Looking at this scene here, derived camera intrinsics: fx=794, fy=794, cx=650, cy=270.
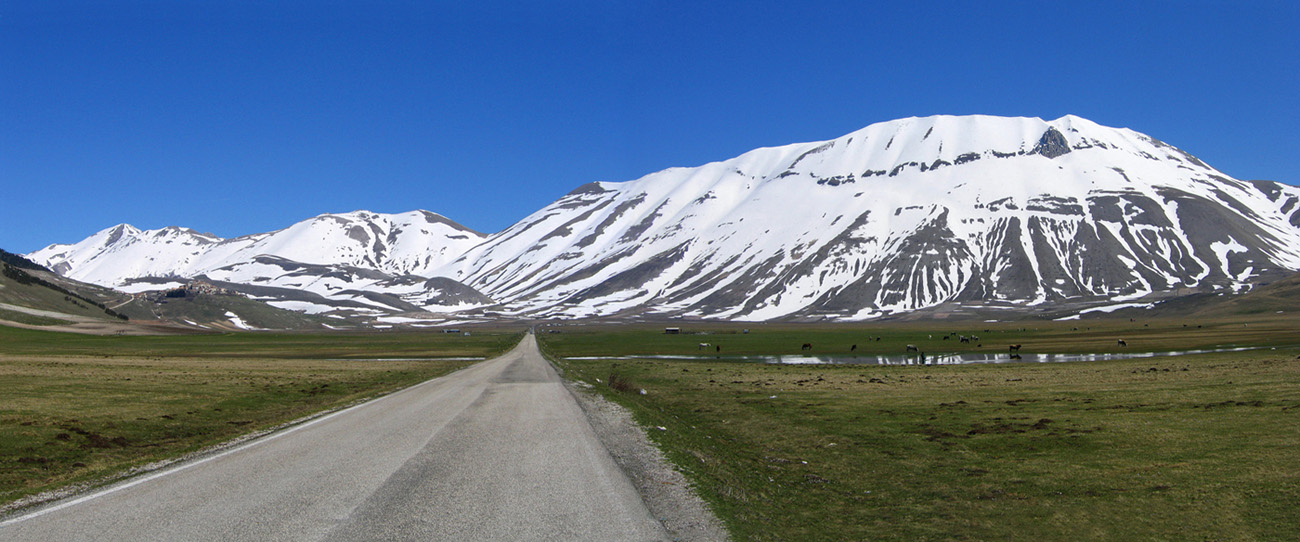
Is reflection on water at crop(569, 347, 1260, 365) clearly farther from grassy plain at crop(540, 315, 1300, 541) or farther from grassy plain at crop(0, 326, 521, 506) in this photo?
grassy plain at crop(0, 326, 521, 506)

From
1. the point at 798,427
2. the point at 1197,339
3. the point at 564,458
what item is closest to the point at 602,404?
the point at 798,427

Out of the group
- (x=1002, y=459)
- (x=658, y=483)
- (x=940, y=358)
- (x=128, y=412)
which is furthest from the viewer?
(x=940, y=358)

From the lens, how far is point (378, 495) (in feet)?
47.5

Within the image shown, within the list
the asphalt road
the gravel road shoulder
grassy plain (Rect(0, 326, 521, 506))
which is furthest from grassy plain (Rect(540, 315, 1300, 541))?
grassy plain (Rect(0, 326, 521, 506))

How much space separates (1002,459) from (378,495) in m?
15.4

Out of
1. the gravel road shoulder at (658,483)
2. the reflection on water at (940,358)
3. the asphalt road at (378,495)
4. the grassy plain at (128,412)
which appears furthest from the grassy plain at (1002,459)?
the reflection on water at (940,358)

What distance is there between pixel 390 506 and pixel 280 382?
1680 inches

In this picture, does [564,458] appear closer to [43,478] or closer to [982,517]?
[982,517]

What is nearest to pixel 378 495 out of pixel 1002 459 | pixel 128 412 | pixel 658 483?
pixel 658 483

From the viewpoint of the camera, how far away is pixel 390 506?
13609 mm

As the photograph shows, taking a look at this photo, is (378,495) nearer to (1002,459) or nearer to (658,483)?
(658,483)

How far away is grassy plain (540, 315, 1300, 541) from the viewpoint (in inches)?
553

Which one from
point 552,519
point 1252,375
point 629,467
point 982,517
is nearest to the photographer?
point 552,519

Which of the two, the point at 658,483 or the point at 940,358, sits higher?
the point at 940,358
